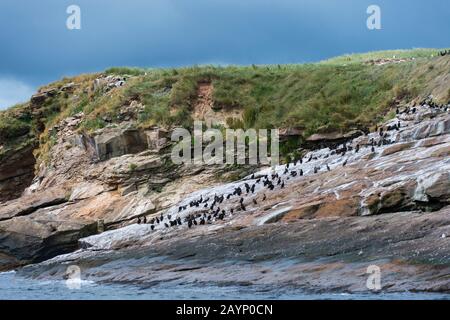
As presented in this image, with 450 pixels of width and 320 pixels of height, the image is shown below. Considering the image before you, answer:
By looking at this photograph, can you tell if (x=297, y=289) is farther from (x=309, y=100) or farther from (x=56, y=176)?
(x=56, y=176)

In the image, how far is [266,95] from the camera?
57250 millimetres

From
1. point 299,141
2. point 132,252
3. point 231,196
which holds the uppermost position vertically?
point 299,141

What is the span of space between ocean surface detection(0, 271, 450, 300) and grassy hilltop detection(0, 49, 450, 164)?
2328cm

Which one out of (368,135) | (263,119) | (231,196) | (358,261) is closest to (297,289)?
(358,261)

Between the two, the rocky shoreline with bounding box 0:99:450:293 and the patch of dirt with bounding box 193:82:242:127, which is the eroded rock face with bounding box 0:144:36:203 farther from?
the patch of dirt with bounding box 193:82:242:127

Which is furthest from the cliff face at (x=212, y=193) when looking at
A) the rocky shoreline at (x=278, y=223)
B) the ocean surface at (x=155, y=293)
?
the ocean surface at (x=155, y=293)

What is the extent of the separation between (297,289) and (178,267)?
7.52 metres

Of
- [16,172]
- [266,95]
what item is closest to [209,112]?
[266,95]

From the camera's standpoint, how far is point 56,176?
5600 centimetres

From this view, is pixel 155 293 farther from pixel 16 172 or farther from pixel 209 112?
pixel 16 172

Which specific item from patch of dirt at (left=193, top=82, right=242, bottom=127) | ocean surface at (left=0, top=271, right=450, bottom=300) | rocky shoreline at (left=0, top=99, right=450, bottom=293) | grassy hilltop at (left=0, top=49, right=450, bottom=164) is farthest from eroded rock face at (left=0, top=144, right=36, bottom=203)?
ocean surface at (left=0, top=271, right=450, bottom=300)

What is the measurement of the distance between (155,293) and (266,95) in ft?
115

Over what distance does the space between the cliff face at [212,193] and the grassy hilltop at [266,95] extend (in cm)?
21

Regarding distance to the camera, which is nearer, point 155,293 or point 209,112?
point 155,293
